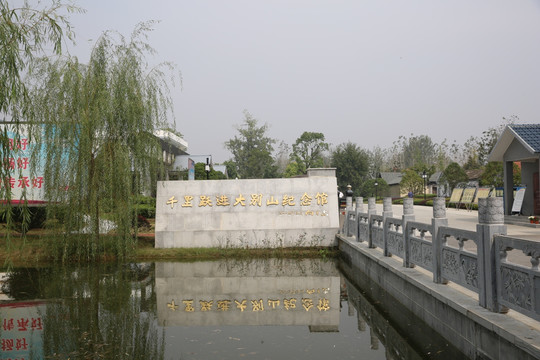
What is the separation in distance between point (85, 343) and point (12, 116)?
10.1 ft

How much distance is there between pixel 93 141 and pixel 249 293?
5.13 meters

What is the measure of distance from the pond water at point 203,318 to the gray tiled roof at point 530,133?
305 inches

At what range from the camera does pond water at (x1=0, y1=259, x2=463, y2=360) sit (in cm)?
442

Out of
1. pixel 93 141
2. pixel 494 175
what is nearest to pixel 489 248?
pixel 93 141

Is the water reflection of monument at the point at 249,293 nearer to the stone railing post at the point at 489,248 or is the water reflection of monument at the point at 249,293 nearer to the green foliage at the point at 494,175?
the stone railing post at the point at 489,248

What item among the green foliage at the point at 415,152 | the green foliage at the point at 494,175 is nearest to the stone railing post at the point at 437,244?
the green foliage at the point at 494,175

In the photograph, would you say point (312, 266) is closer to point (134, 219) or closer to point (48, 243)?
point (134, 219)

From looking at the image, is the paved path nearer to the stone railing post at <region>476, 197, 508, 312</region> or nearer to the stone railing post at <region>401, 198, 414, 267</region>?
the stone railing post at <region>401, 198, 414, 267</region>

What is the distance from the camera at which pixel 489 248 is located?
146 inches

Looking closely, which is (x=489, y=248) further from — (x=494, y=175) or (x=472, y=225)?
(x=494, y=175)

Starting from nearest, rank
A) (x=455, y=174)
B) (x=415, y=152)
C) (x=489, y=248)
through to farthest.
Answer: (x=489, y=248) → (x=455, y=174) → (x=415, y=152)

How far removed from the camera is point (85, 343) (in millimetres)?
4648

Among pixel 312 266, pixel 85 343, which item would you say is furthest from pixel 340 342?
pixel 312 266

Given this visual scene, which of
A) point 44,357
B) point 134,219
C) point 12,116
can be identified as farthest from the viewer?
point 134,219
